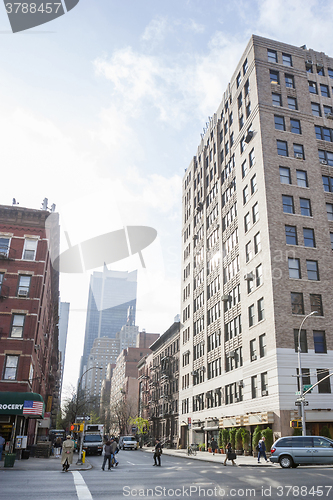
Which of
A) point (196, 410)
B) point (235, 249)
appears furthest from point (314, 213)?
point (196, 410)

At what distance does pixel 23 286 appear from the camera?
122 ft

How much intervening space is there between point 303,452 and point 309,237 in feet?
73.4

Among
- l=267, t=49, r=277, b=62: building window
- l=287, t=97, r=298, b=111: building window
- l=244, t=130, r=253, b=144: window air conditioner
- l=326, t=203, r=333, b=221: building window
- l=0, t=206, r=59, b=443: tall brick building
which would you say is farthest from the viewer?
l=267, t=49, r=277, b=62: building window

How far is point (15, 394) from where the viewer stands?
3253 centimetres

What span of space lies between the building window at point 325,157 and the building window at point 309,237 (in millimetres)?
8771

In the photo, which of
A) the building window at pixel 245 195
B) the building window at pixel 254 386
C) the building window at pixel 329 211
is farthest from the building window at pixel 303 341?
the building window at pixel 245 195

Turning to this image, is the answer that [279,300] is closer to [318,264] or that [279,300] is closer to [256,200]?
[318,264]

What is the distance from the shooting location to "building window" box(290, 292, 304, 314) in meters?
36.4

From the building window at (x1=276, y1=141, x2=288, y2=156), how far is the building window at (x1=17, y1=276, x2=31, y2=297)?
92.6 feet

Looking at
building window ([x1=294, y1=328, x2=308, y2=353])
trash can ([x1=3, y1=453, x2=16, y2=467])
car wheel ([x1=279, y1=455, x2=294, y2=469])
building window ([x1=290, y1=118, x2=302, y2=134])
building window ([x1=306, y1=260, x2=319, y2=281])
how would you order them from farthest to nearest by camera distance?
1. building window ([x1=290, y1=118, x2=302, y2=134])
2. building window ([x1=306, y1=260, x2=319, y2=281])
3. building window ([x1=294, y1=328, x2=308, y2=353])
4. car wheel ([x1=279, y1=455, x2=294, y2=469])
5. trash can ([x1=3, y1=453, x2=16, y2=467])

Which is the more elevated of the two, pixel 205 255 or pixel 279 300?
pixel 205 255

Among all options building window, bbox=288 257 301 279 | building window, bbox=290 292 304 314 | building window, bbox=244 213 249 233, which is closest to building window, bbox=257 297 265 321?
building window, bbox=290 292 304 314

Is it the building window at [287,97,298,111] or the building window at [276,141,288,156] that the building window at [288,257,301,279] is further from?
the building window at [287,97,298,111]

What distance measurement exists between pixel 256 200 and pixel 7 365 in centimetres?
2827
